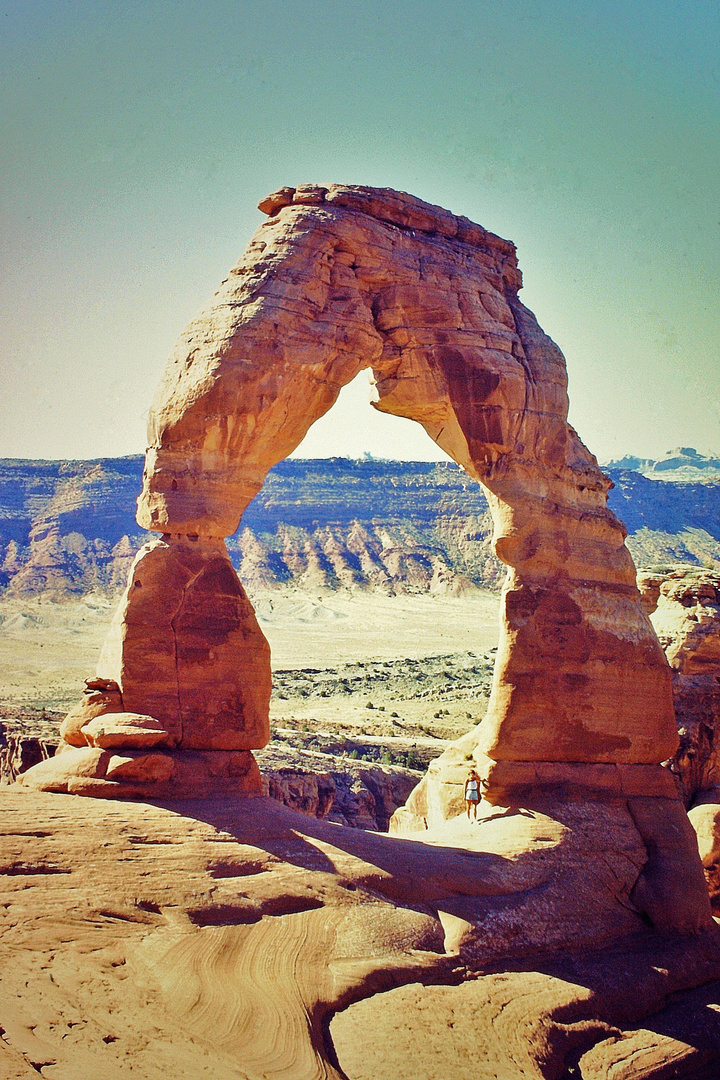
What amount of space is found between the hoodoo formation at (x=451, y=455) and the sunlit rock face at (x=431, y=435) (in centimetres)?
3

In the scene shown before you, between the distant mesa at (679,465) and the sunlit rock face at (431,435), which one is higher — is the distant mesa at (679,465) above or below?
above

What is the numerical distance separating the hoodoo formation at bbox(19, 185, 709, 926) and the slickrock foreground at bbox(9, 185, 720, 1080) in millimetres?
38

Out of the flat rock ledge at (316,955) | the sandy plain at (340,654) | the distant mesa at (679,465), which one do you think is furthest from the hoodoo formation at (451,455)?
the distant mesa at (679,465)

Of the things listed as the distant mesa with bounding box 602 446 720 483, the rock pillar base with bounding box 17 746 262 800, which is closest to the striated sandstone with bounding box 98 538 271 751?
the rock pillar base with bounding box 17 746 262 800

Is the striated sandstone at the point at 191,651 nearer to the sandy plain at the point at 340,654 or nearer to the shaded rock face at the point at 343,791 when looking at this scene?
the shaded rock face at the point at 343,791

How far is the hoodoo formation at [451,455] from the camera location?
39.4ft

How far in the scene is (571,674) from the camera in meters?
14.1

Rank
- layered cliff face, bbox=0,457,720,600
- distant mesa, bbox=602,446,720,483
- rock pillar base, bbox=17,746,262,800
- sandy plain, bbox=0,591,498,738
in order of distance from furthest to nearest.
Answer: distant mesa, bbox=602,446,720,483
layered cliff face, bbox=0,457,720,600
sandy plain, bbox=0,591,498,738
rock pillar base, bbox=17,746,262,800

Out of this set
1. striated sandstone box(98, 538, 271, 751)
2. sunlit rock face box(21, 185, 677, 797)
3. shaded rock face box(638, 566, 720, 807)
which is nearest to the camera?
striated sandstone box(98, 538, 271, 751)

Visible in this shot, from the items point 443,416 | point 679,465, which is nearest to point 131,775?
point 443,416

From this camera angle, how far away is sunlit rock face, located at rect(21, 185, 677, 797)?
12.3 metres

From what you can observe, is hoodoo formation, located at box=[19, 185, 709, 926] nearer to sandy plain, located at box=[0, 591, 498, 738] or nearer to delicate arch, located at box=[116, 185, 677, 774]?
delicate arch, located at box=[116, 185, 677, 774]

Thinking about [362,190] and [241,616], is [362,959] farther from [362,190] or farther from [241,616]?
[362,190]

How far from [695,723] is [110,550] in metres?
67.5
